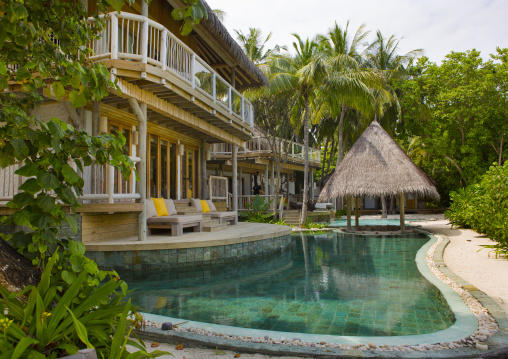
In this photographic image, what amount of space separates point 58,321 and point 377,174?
42.2ft

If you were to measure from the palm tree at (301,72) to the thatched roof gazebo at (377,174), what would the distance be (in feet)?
9.13

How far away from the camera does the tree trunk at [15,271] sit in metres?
2.19

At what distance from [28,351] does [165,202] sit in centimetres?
798

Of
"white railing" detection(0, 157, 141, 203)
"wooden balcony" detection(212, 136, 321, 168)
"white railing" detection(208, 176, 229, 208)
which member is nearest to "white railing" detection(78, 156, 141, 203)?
"white railing" detection(0, 157, 141, 203)

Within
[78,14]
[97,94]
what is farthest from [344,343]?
[78,14]

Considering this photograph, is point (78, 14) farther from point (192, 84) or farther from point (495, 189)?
point (495, 189)

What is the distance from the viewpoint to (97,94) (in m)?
2.01

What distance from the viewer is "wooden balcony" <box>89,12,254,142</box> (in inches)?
270

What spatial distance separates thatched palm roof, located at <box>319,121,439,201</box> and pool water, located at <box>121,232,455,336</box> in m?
4.71

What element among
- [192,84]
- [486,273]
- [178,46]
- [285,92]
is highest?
[285,92]

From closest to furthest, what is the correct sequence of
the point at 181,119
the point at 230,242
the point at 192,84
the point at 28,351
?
the point at 28,351
the point at 230,242
the point at 192,84
the point at 181,119

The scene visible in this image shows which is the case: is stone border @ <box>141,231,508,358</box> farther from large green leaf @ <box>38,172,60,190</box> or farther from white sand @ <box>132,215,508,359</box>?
large green leaf @ <box>38,172,60,190</box>

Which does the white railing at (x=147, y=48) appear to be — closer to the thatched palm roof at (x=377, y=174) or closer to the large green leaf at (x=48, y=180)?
the large green leaf at (x=48, y=180)

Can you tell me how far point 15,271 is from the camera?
2.24 meters
